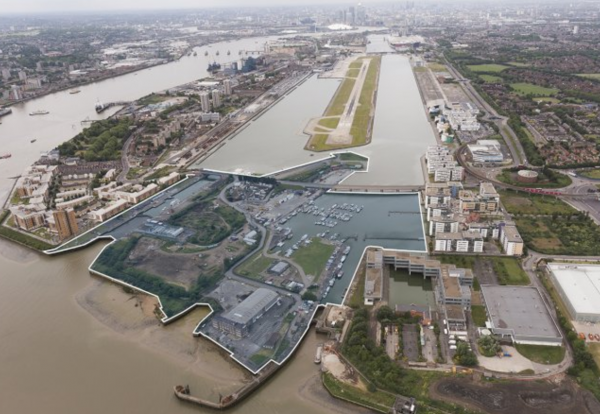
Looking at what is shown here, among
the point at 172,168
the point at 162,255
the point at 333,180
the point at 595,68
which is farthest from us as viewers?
the point at 595,68

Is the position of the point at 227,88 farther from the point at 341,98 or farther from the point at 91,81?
the point at 91,81

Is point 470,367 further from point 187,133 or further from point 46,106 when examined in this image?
point 46,106

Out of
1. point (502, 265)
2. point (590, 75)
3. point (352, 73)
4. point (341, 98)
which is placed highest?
point (590, 75)

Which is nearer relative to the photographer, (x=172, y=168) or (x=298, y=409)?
(x=298, y=409)

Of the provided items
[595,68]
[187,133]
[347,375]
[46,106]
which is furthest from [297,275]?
[595,68]

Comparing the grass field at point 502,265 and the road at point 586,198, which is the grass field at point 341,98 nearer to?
the road at point 586,198

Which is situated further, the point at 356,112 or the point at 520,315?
the point at 356,112

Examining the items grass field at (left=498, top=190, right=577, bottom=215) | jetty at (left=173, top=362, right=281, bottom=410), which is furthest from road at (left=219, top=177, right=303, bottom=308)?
grass field at (left=498, top=190, right=577, bottom=215)

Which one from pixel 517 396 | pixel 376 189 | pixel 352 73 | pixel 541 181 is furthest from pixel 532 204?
pixel 352 73
